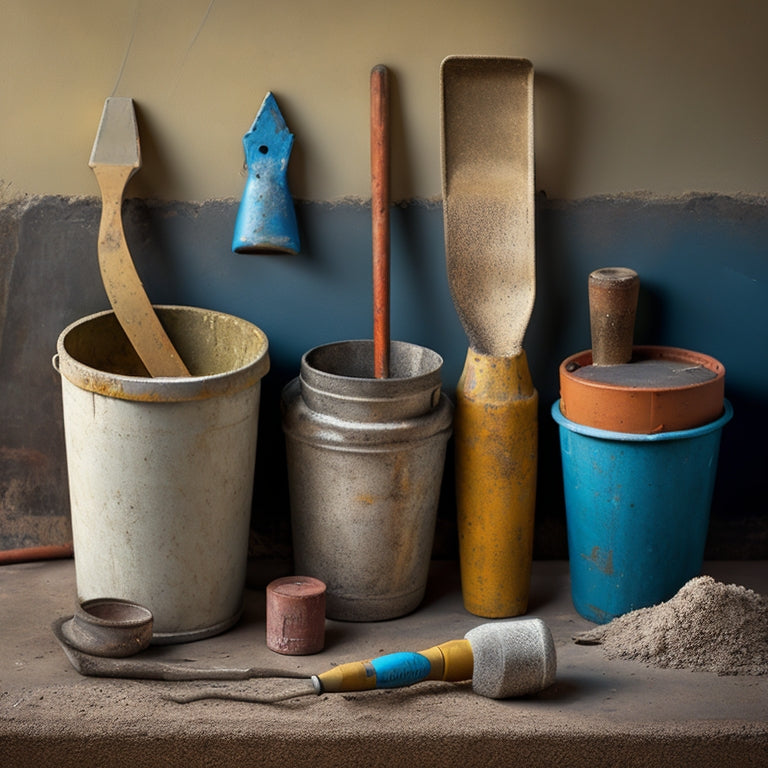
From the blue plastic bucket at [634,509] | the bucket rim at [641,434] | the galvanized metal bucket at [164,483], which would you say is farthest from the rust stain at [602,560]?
the galvanized metal bucket at [164,483]

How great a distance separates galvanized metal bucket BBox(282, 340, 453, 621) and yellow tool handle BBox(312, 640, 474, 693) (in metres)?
0.48

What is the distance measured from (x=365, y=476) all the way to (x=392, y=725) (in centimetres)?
76

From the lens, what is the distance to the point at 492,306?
373cm

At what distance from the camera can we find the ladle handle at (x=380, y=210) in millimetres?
3549

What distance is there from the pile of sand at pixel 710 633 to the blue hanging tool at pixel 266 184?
1565 millimetres

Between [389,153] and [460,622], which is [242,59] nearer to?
[389,153]

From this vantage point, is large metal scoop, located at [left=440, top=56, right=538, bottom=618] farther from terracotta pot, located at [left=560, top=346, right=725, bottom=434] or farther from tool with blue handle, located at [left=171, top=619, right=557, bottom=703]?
tool with blue handle, located at [left=171, top=619, right=557, bottom=703]

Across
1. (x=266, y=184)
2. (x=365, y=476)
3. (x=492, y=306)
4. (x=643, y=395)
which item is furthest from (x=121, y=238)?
(x=643, y=395)

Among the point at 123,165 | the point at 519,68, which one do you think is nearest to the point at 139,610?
the point at 123,165

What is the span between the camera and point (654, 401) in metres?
3.40

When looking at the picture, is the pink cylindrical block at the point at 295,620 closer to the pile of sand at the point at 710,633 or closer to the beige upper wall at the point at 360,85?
the pile of sand at the point at 710,633

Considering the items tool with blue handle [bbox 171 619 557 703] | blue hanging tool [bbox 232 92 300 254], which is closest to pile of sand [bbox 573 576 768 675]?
tool with blue handle [bbox 171 619 557 703]

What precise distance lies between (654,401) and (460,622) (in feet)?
2.97

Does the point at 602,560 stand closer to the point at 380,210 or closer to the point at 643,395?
the point at 643,395
